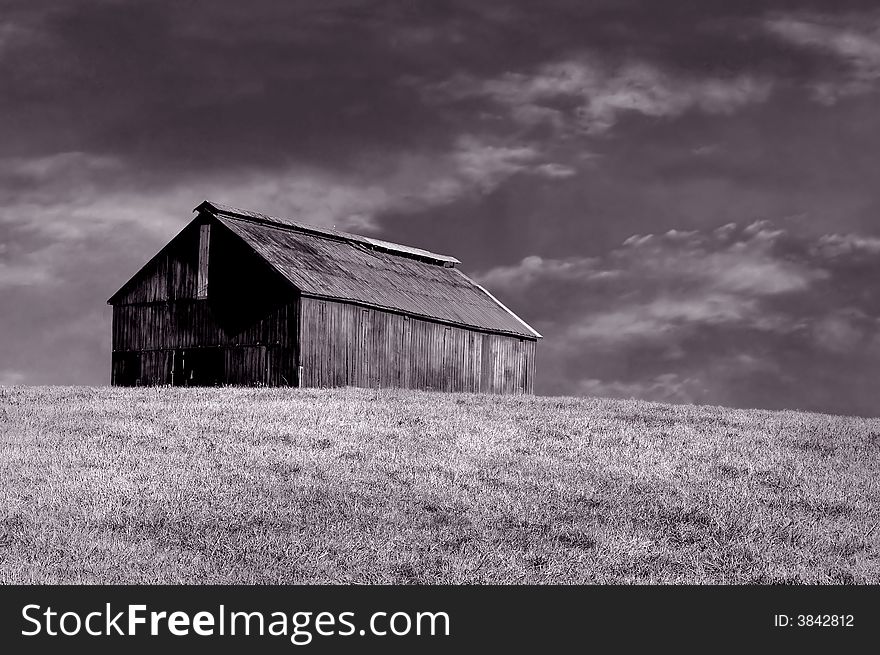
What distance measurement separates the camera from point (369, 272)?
156 ft

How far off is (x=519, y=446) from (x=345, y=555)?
35.2 ft

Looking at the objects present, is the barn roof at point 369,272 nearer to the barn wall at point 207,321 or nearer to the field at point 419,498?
the barn wall at point 207,321

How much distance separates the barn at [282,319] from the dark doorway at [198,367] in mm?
55

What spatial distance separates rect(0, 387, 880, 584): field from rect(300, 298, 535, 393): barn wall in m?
9.75

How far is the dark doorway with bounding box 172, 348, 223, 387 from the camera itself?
41656mm

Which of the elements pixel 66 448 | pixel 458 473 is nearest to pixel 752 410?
pixel 458 473

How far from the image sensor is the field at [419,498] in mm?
14352

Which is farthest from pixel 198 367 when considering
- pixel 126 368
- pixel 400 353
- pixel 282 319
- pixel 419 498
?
pixel 419 498

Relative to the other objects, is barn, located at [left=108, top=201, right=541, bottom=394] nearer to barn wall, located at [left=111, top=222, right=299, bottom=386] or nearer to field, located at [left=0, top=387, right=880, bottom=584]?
barn wall, located at [left=111, top=222, right=299, bottom=386]

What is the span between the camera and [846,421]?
34469 millimetres

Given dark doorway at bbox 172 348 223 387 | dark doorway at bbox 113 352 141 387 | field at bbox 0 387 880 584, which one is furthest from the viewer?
dark doorway at bbox 113 352 141 387

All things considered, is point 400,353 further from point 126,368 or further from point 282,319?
point 126,368

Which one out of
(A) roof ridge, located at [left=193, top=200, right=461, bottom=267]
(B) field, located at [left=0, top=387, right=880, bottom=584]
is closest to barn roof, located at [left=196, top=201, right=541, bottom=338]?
(A) roof ridge, located at [left=193, top=200, right=461, bottom=267]

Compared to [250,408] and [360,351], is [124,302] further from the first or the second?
[250,408]
